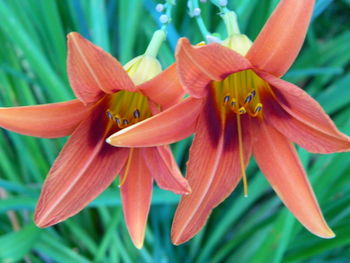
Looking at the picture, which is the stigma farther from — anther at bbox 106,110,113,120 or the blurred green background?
the blurred green background

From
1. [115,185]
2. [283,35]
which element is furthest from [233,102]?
[115,185]

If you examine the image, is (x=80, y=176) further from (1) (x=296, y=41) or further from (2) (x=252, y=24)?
(2) (x=252, y=24)

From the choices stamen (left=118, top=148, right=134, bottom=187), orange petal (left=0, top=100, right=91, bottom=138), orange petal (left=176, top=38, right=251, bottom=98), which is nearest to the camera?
orange petal (left=176, top=38, right=251, bottom=98)

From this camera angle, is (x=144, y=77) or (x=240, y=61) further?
(x=144, y=77)

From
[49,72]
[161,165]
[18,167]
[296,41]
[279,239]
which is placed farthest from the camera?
[18,167]

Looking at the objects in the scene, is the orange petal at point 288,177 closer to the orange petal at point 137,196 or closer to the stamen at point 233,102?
the stamen at point 233,102

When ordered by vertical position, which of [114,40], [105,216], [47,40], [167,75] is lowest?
[105,216]

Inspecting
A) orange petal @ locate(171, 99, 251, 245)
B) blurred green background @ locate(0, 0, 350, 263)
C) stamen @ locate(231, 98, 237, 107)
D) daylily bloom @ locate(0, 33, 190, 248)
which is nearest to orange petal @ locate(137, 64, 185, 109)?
daylily bloom @ locate(0, 33, 190, 248)

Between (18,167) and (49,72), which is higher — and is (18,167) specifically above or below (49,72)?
below

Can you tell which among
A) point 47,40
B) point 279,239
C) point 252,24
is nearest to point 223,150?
point 279,239
